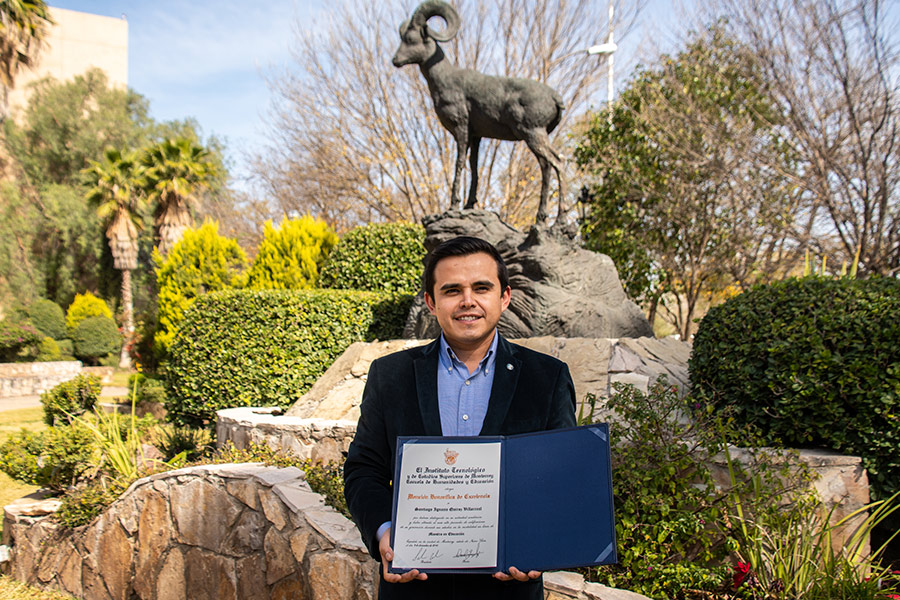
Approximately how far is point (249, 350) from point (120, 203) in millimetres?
16887

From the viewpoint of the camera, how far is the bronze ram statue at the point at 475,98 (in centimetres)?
639

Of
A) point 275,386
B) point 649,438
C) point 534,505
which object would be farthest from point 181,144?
point 534,505

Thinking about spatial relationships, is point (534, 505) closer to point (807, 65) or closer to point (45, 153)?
point (807, 65)

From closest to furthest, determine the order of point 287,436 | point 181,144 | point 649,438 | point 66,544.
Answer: point 649,438 < point 66,544 < point 287,436 < point 181,144

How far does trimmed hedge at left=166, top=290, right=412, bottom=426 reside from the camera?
679cm

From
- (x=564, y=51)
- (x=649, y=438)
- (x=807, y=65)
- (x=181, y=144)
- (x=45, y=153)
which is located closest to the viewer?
(x=649, y=438)

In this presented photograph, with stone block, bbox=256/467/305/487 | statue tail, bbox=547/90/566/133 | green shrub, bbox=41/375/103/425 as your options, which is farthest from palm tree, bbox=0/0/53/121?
stone block, bbox=256/467/305/487

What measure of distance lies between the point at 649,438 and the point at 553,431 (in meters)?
2.18

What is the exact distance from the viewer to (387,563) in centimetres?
153

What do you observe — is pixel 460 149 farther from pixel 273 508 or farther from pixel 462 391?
pixel 462 391

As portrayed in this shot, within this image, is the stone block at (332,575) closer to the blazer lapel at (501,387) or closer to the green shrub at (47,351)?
the blazer lapel at (501,387)

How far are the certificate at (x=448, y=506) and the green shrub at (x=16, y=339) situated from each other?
1874cm

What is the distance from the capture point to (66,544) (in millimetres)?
4746
